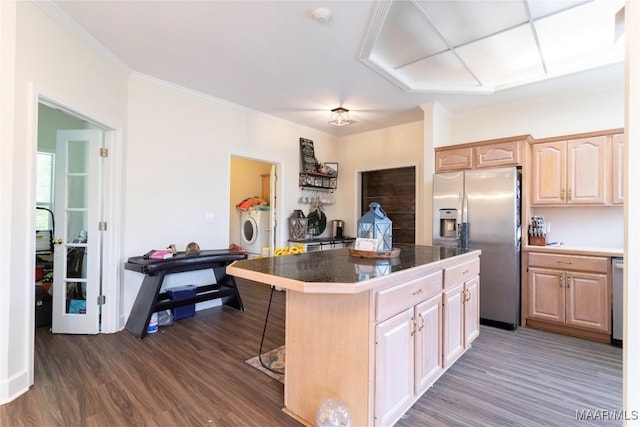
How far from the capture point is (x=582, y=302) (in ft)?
9.92

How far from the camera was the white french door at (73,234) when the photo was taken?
2951 millimetres

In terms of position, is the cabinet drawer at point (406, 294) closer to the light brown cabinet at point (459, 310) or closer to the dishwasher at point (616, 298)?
the light brown cabinet at point (459, 310)

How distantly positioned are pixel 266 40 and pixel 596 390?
12.0 feet

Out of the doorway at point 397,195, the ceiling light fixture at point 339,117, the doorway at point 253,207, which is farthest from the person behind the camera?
the doorway at point 397,195

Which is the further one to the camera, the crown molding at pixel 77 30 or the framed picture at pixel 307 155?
the framed picture at pixel 307 155

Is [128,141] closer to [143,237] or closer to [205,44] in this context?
[143,237]

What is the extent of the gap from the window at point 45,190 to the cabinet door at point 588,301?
6.56 m

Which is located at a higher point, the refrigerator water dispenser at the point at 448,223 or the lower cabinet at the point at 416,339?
the refrigerator water dispenser at the point at 448,223

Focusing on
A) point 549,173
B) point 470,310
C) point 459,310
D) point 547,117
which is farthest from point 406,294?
point 547,117

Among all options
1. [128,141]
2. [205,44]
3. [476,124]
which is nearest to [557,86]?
[476,124]

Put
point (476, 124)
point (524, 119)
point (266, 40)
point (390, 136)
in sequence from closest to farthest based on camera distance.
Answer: point (266, 40), point (524, 119), point (476, 124), point (390, 136)

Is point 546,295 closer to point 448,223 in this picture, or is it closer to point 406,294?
point 448,223

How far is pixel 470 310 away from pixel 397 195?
2.91 m

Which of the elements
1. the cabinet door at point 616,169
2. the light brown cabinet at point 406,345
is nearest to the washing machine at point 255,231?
the light brown cabinet at point 406,345
